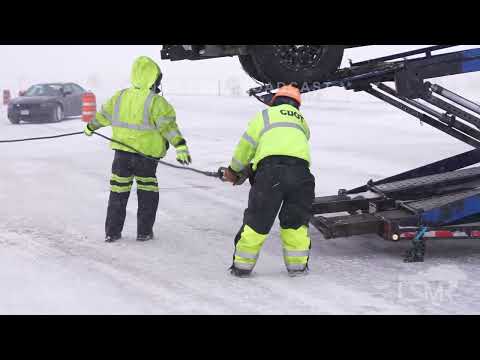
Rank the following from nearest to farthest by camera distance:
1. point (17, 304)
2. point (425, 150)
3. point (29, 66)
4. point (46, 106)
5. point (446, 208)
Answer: point (17, 304) → point (446, 208) → point (425, 150) → point (46, 106) → point (29, 66)

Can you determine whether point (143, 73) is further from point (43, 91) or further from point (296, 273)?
point (43, 91)

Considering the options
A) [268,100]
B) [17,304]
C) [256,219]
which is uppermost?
[268,100]

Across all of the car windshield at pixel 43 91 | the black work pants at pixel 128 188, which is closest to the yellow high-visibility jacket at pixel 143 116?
the black work pants at pixel 128 188

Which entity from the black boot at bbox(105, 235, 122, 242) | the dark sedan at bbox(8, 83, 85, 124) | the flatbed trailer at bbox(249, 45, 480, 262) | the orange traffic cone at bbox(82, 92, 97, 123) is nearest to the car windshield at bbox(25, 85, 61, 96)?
the dark sedan at bbox(8, 83, 85, 124)

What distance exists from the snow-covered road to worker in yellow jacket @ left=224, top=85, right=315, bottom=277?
0.21 m

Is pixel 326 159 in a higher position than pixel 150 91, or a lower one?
lower

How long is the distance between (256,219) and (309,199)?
0.50 metres

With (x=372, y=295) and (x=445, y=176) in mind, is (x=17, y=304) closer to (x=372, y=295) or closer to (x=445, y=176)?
(x=372, y=295)

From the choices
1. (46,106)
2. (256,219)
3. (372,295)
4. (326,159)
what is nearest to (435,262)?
(372,295)

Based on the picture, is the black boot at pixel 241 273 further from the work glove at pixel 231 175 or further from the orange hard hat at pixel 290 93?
the orange hard hat at pixel 290 93

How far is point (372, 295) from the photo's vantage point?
527 cm

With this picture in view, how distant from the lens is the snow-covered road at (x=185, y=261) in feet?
16.6

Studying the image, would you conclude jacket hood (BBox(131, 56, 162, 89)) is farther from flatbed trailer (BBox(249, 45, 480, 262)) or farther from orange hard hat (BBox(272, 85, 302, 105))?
orange hard hat (BBox(272, 85, 302, 105))

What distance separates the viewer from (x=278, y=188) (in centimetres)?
564
